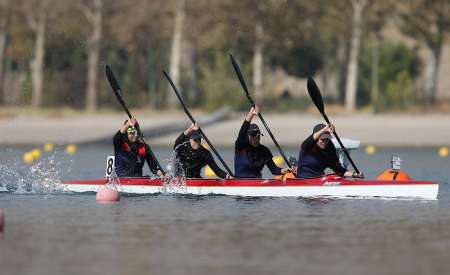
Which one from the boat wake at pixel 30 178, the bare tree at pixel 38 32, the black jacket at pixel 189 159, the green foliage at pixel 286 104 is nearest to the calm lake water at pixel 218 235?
the boat wake at pixel 30 178

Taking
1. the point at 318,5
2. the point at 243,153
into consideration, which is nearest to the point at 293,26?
the point at 318,5

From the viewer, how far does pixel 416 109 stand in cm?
5988

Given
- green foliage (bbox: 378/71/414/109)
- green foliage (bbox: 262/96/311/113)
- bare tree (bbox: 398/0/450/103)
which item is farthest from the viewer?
bare tree (bbox: 398/0/450/103)

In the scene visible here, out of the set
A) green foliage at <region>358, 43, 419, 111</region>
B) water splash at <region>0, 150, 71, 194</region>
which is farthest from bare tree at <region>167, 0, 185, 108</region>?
water splash at <region>0, 150, 71, 194</region>

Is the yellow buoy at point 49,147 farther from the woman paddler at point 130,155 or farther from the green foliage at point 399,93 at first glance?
the woman paddler at point 130,155

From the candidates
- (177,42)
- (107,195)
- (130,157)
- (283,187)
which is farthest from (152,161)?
(177,42)

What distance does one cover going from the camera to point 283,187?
26.9 metres

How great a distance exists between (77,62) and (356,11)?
48.4 ft

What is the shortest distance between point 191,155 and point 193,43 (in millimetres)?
39074

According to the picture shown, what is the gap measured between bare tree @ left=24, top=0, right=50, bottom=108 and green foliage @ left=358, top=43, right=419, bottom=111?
15.3 metres

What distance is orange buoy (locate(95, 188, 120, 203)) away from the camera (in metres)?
27.1

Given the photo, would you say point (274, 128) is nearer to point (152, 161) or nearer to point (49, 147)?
point (49, 147)

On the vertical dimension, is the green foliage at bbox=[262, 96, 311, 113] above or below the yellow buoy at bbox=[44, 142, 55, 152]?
above

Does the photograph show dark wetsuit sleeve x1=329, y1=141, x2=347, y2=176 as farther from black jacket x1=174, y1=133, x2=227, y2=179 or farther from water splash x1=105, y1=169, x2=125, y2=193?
water splash x1=105, y1=169, x2=125, y2=193
